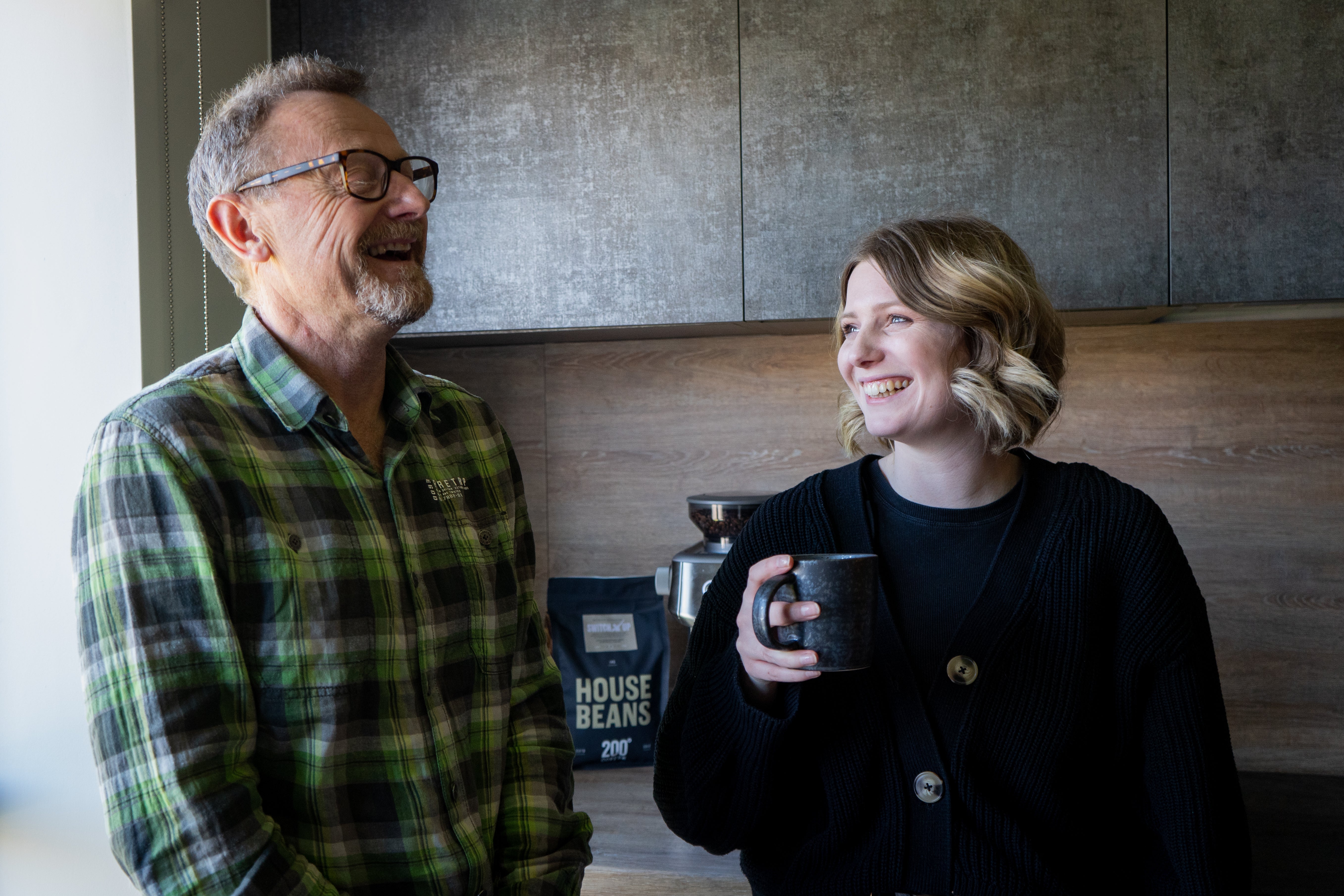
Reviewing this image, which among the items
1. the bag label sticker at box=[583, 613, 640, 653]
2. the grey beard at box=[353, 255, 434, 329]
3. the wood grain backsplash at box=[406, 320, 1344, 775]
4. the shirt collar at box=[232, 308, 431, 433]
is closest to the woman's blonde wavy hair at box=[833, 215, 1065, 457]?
the grey beard at box=[353, 255, 434, 329]

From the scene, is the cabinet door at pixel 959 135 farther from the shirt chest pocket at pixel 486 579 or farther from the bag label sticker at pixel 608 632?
the shirt chest pocket at pixel 486 579

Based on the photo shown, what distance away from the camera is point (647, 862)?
1536 mm

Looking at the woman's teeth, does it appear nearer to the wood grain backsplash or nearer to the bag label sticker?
the wood grain backsplash

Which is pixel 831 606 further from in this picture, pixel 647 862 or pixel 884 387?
pixel 647 862

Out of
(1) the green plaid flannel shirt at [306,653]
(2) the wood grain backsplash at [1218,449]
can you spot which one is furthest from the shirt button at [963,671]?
(2) the wood grain backsplash at [1218,449]

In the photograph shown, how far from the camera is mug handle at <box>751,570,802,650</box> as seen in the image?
0.90 meters

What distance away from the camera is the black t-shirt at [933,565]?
1068mm

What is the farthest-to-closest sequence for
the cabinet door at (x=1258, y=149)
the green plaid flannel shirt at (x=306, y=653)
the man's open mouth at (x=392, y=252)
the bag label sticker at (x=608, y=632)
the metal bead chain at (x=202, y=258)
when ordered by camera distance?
the bag label sticker at (x=608, y=632) < the metal bead chain at (x=202, y=258) < the cabinet door at (x=1258, y=149) < the man's open mouth at (x=392, y=252) < the green plaid flannel shirt at (x=306, y=653)

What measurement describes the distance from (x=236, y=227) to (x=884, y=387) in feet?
2.26

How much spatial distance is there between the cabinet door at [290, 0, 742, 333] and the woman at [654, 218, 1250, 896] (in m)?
0.68

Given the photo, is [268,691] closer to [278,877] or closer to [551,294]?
[278,877]

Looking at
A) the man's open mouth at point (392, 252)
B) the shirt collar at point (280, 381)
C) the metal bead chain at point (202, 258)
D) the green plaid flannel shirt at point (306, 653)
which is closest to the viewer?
the green plaid flannel shirt at point (306, 653)

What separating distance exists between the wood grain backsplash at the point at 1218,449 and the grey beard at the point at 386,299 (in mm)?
1149

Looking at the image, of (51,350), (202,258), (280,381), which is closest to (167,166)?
(202,258)
